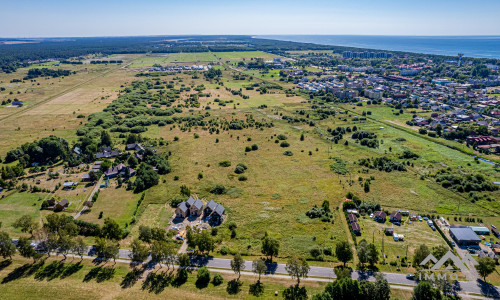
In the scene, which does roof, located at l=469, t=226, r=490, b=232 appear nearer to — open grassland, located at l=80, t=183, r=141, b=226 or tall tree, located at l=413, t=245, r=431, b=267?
tall tree, located at l=413, t=245, r=431, b=267

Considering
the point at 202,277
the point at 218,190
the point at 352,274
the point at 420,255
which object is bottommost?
the point at 352,274

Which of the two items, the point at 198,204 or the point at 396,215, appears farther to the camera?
the point at 198,204

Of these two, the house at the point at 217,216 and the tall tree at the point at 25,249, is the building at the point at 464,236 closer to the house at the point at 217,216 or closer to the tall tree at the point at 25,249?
the house at the point at 217,216

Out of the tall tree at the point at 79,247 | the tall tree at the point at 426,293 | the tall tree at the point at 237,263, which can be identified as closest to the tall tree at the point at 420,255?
the tall tree at the point at 426,293

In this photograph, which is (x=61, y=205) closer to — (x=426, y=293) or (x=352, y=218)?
(x=352, y=218)

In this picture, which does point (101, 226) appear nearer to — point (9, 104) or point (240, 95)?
point (240, 95)

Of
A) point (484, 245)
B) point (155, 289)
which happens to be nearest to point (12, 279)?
point (155, 289)

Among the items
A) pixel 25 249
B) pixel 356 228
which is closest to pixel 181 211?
pixel 25 249

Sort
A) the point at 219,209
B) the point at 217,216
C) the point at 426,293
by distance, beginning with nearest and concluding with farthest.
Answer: the point at 426,293 → the point at 217,216 → the point at 219,209
